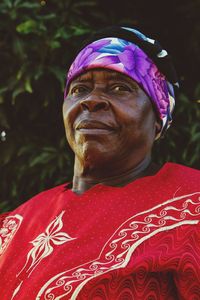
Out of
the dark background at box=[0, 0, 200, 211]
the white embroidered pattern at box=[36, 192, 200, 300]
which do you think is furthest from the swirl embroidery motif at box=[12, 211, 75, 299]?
the dark background at box=[0, 0, 200, 211]

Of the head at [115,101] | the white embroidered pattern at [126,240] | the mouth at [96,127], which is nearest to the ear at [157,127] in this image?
the head at [115,101]

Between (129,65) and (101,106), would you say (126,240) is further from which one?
(129,65)

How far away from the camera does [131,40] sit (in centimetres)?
265

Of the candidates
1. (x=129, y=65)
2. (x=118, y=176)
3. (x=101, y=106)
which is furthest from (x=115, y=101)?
(x=118, y=176)

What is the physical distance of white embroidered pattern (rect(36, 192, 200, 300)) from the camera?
2.21 metres

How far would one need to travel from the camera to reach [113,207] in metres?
2.44

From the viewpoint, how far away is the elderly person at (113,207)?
2.20 meters

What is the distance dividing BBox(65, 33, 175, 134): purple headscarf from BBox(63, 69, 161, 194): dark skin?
24mm

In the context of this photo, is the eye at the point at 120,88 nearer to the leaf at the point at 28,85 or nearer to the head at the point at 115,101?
the head at the point at 115,101

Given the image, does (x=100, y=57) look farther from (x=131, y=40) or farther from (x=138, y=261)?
(x=138, y=261)

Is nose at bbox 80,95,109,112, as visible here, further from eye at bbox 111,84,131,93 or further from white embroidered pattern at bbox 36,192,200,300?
white embroidered pattern at bbox 36,192,200,300

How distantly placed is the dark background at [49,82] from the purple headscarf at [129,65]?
48.8 inches

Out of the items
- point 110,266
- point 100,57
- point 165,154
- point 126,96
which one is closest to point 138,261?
point 110,266

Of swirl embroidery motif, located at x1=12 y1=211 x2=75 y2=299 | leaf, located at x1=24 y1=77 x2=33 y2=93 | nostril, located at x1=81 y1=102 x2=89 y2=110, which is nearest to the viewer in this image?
swirl embroidery motif, located at x1=12 y1=211 x2=75 y2=299
